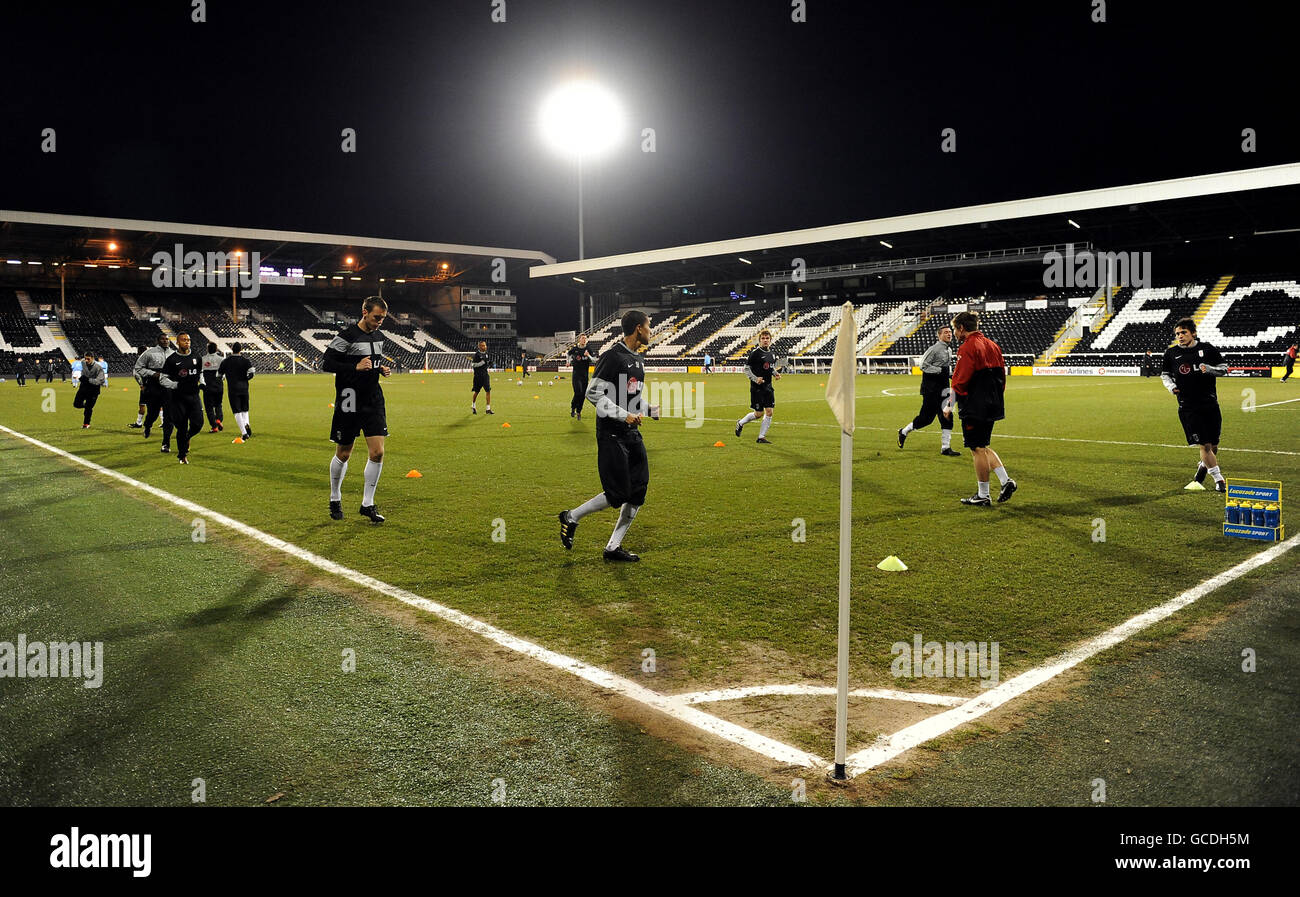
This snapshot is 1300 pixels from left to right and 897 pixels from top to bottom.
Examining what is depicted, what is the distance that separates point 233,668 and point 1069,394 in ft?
98.6

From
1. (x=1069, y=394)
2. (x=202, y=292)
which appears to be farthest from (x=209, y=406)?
(x=202, y=292)

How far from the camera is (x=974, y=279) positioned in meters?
61.1

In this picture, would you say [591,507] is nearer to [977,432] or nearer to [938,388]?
[977,432]

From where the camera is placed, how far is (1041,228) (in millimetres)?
51156

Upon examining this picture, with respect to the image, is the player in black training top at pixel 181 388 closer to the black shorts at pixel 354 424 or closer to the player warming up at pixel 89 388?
the black shorts at pixel 354 424

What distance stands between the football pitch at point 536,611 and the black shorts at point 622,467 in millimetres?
598

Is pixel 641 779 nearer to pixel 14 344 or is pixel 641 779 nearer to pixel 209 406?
pixel 209 406

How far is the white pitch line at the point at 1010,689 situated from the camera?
11.2ft
